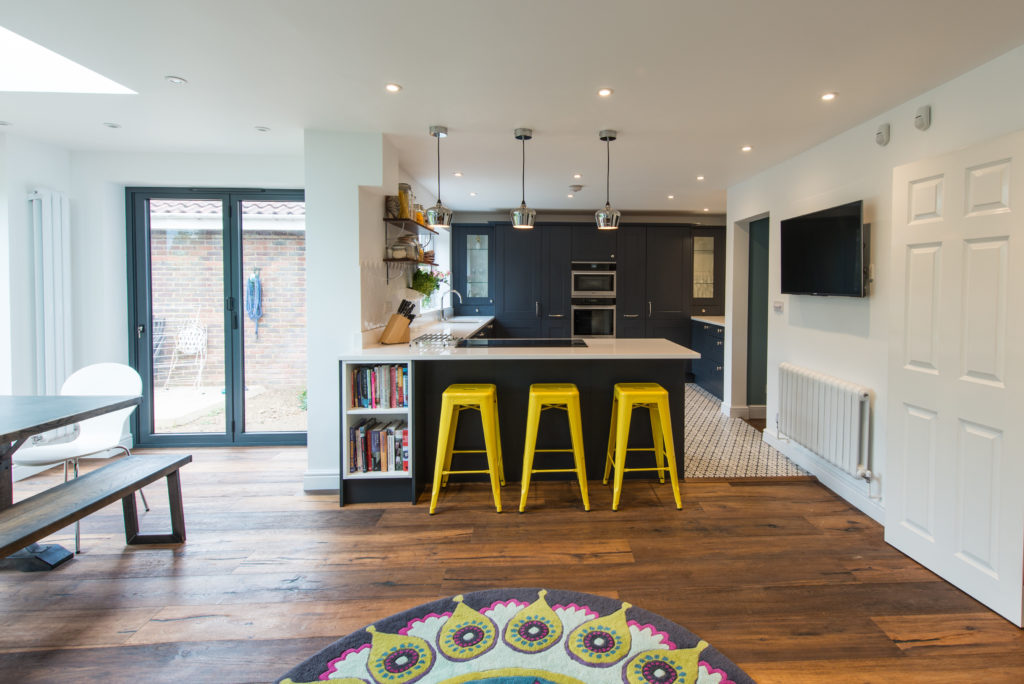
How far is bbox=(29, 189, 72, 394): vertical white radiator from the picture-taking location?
366cm

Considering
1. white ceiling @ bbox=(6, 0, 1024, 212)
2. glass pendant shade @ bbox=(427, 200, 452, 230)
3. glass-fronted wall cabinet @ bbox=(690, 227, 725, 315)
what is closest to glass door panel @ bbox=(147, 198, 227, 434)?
white ceiling @ bbox=(6, 0, 1024, 212)

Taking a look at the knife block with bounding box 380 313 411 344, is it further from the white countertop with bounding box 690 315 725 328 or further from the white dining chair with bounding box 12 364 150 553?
the white countertop with bounding box 690 315 725 328

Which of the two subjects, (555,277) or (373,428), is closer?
(373,428)

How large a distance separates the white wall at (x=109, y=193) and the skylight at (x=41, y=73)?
1.38 metres

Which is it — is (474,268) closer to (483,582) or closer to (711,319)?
(711,319)

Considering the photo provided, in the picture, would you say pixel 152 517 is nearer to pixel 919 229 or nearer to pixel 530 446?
pixel 530 446

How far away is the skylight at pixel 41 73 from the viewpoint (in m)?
2.67

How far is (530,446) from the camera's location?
10.0ft

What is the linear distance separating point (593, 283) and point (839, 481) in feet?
13.4

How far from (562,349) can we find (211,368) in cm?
301

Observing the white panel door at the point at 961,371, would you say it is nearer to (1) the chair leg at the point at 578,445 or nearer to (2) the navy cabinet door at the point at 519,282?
(1) the chair leg at the point at 578,445

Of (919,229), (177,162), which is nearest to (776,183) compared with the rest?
(919,229)

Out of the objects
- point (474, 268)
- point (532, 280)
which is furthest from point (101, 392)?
point (532, 280)

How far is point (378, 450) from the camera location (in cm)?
324
